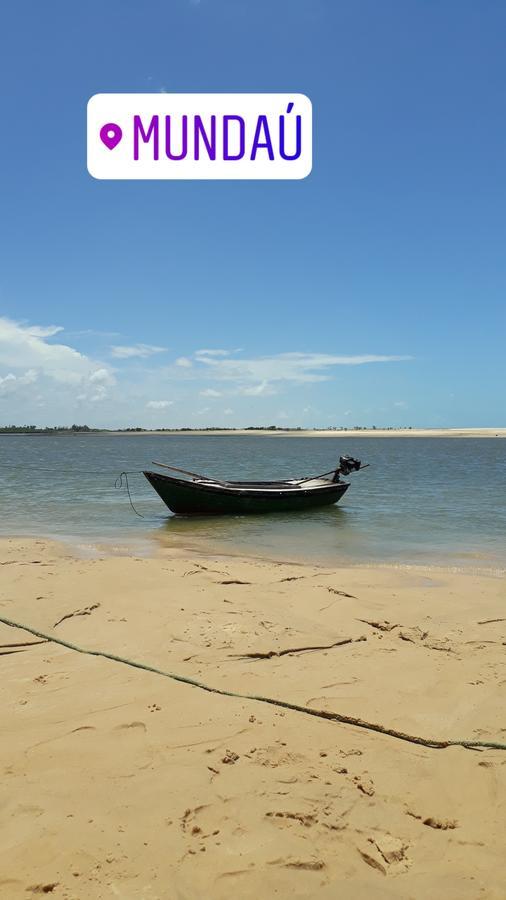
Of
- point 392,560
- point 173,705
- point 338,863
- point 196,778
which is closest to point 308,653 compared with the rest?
point 173,705

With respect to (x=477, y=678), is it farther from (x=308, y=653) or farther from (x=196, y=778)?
(x=196, y=778)

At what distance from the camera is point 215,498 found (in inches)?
683

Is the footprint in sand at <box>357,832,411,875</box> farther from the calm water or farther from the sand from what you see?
the calm water

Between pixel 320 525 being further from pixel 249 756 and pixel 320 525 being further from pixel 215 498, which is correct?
pixel 249 756

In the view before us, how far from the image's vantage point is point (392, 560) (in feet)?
37.6

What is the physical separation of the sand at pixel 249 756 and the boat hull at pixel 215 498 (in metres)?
9.96

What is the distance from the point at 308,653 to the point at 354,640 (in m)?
0.63

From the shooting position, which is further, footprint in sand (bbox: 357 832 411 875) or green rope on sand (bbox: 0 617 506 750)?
green rope on sand (bbox: 0 617 506 750)

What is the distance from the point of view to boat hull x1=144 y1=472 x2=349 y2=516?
1711cm

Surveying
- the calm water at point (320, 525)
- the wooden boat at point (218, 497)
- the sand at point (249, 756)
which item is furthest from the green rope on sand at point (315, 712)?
the wooden boat at point (218, 497)

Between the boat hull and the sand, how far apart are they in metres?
9.96

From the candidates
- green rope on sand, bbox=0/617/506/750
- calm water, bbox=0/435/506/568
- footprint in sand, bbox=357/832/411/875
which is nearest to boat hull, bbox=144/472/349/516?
calm water, bbox=0/435/506/568

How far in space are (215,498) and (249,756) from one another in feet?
44.7

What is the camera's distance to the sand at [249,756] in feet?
9.28
